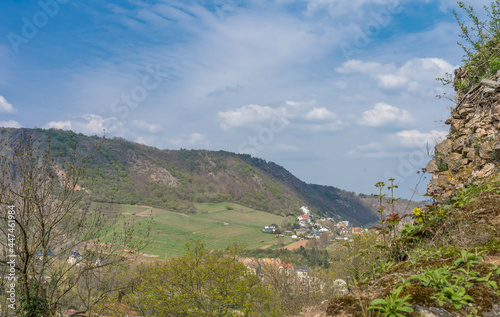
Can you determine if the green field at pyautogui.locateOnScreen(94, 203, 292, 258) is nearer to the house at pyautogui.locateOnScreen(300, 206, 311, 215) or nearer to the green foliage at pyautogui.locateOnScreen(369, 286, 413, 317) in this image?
the house at pyautogui.locateOnScreen(300, 206, 311, 215)

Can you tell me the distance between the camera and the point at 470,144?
7129 mm

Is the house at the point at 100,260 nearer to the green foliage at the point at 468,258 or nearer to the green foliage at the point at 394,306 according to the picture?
the green foliage at the point at 394,306

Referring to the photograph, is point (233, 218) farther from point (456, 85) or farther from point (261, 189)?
point (456, 85)

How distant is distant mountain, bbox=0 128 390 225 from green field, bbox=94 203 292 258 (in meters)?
7.73

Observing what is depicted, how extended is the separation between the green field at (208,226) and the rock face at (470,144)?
46.4 metres

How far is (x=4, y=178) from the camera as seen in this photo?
7113 mm

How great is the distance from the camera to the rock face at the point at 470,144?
251 inches

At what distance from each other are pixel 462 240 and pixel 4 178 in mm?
8681

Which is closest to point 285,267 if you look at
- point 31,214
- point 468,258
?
point 31,214

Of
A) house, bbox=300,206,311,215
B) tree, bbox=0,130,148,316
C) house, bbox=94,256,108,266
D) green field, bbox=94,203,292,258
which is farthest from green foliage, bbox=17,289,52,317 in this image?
house, bbox=300,206,311,215

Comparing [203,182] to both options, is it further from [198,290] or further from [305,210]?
[198,290]

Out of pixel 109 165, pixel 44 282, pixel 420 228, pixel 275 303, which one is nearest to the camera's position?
pixel 420 228

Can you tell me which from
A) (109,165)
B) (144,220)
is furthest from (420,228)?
(109,165)

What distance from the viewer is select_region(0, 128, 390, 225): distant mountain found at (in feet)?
333
